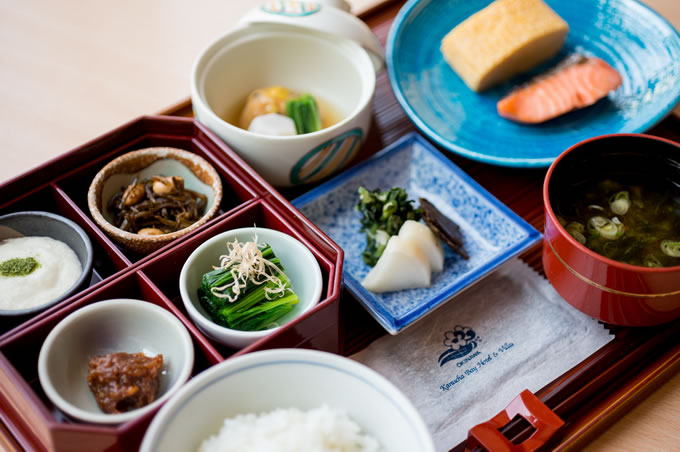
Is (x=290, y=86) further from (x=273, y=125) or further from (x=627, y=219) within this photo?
(x=627, y=219)

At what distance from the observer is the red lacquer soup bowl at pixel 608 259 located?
4.06 feet

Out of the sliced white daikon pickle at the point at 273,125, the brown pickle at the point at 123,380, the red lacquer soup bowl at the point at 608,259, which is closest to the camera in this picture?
the brown pickle at the point at 123,380

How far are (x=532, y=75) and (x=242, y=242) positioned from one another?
3.73 feet

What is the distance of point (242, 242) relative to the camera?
1.36m

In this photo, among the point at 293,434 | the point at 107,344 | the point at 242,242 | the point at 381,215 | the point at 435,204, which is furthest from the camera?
the point at 435,204

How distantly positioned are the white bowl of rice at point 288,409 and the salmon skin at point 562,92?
3.54 feet

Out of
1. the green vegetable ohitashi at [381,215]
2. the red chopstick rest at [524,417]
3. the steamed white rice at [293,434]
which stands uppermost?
the steamed white rice at [293,434]

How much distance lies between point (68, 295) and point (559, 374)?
3.30 feet

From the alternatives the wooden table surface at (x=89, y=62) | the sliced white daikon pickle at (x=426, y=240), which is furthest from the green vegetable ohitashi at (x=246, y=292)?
the wooden table surface at (x=89, y=62)

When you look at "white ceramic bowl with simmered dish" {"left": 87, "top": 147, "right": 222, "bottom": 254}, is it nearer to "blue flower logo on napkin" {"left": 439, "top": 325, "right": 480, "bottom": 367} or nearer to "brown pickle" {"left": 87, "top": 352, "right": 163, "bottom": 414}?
"brown pickle" {"left": 87, "top": 352, "right": 163, "bottom": 414}

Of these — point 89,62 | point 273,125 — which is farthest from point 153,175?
point 89,62


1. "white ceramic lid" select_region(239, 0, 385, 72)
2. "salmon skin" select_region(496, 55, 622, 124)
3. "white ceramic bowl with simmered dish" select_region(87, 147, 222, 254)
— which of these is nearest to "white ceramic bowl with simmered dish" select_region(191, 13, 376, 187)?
"white ceramic lid" select_region(239, 0, 385, 72)

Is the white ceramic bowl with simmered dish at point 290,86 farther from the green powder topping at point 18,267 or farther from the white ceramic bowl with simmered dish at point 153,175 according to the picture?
the green powder topping at point 18,267

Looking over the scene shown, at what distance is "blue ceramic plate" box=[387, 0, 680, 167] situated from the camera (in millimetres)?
1760
